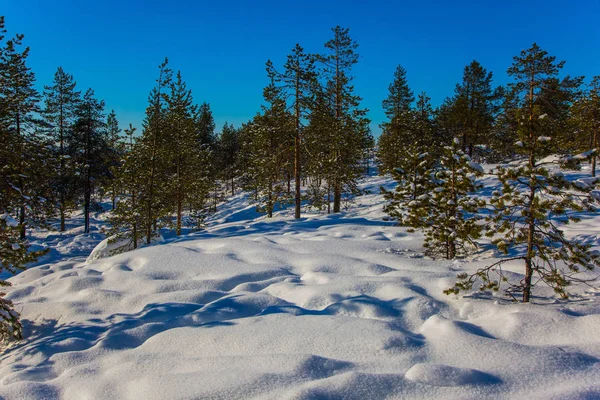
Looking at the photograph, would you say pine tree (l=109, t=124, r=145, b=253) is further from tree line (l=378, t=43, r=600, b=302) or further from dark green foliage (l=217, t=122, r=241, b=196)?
dark green foliage (l=217, t=122, r=241, b=196)

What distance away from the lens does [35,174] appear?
22.7ft

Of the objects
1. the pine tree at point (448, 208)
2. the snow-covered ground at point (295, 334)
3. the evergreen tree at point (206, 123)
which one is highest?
the evergreen tree at point (206, 123)

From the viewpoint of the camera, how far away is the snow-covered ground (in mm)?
3371

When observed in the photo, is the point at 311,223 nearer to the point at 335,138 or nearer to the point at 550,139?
the point at 335,138

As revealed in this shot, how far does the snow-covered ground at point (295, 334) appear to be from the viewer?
11.1 ft

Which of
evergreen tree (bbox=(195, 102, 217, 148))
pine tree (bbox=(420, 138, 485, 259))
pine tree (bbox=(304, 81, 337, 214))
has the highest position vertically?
evergreen tree (bbox=(195, 102, 217, 148))

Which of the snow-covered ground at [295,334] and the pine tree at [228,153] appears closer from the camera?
the snow-covered ground at [295,334]

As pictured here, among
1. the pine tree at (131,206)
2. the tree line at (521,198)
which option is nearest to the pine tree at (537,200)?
the tree line at (521,198)

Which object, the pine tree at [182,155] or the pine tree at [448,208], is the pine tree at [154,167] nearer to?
the pine tree at [182,155]

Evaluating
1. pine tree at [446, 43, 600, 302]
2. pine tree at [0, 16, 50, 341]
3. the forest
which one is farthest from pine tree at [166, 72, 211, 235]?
pine tree at [446, 43, 600, 302]

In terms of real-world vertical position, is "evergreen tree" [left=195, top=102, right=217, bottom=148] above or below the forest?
above

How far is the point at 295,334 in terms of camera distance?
4.58m

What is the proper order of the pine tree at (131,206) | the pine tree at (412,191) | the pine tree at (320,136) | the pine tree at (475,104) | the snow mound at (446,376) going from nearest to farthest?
the snow mound at (446,376) → the pine tree at (412,191) → the pine tree at (131,206) → the pine tree at (320,136) → the pine tree at (475,104)

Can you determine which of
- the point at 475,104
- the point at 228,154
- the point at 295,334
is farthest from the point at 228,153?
the point at 295,334
